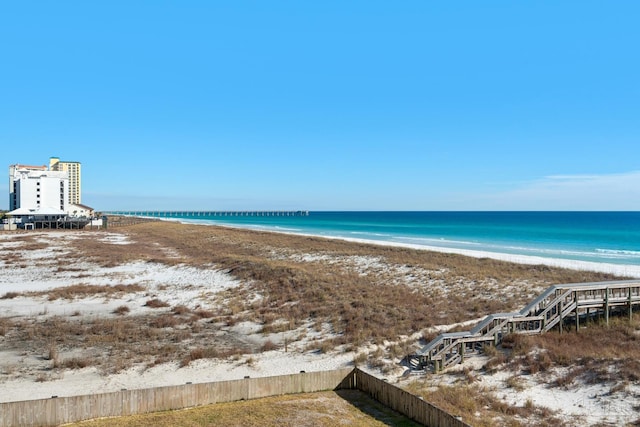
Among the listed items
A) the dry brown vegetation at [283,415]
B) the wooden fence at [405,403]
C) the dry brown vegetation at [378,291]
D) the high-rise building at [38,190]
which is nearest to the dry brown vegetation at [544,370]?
the wooden fence at [405,403]

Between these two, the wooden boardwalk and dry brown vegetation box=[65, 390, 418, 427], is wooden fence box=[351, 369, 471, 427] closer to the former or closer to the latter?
dry brown vegetation box=[65, 390, 418, 427]

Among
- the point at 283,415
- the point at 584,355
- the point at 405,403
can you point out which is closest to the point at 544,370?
the point at 584,355

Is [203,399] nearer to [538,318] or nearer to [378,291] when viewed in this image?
[538,318]

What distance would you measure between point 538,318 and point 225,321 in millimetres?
13286

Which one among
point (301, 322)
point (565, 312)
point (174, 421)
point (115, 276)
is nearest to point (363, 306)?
point (301, 322)

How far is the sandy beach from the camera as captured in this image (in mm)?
13477

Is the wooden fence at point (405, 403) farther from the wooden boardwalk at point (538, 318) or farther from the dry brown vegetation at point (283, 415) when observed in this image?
the wooden boardwalk at point (538, 318)

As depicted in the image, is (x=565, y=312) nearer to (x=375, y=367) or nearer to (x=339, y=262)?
(x=375, y=367)

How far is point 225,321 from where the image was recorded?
2144 centimetres

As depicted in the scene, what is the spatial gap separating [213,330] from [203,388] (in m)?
8.26

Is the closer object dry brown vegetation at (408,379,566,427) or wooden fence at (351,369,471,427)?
wooden fence at (351,369,471,427)

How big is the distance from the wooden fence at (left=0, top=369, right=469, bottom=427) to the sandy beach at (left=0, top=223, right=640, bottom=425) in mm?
2158

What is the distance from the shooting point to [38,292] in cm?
2767

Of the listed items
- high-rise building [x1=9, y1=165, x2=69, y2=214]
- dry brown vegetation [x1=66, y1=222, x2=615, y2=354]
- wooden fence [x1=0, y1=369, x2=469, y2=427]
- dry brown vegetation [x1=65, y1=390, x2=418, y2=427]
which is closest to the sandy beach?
dry brown vegetation [x1=66, y1=222, x2=615, y2=354]
